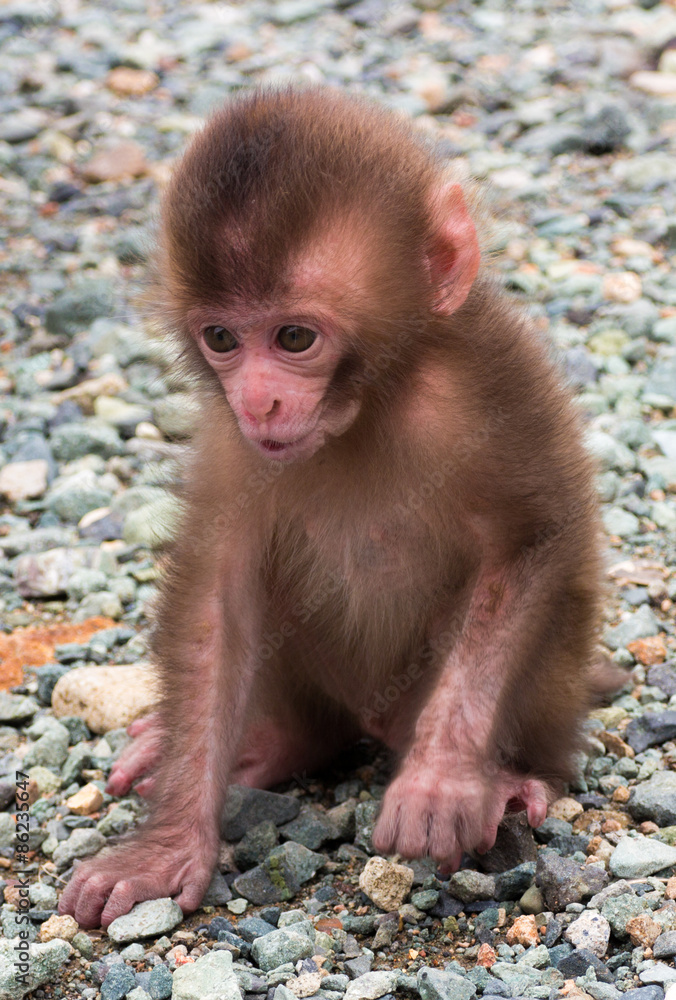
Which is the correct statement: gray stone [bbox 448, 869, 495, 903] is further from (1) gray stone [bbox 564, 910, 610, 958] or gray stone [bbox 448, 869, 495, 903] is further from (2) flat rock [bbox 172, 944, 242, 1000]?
(2) flat rock [bbox 172, 944, 242, 1000]

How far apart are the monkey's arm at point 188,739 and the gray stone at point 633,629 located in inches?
54.0

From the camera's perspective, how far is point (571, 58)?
9719mm

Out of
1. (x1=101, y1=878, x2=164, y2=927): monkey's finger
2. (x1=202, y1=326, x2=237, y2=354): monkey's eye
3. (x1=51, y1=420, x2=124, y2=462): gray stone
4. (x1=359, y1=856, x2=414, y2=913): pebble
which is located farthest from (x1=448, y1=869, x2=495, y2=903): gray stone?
(x1=51, y1=420, x2=124, y2=462): gray stone

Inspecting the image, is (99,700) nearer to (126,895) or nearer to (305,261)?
(126,895)

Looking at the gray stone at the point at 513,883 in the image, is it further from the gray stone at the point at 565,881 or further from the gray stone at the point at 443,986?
the gray stone at the point at 443,986

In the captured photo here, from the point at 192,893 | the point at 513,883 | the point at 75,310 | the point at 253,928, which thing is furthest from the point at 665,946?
the point at 75,310

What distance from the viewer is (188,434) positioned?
13.7 feet

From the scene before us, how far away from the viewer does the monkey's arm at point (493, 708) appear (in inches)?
130

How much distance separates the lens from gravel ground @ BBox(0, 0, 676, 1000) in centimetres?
320

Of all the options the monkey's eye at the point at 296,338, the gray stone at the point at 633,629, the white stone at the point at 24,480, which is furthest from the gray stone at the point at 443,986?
the white stone at the point at 24,480

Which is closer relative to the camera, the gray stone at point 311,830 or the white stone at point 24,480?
the gray stone at point 311,830

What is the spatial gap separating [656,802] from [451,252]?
62.4 inches

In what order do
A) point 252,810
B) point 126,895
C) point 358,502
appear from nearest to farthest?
point 126,895 < point 358,502 < point 252,810

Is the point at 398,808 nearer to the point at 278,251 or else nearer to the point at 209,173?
the point at 278,251
